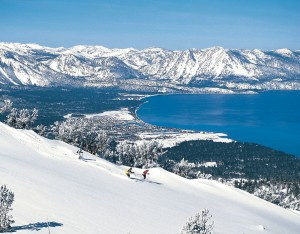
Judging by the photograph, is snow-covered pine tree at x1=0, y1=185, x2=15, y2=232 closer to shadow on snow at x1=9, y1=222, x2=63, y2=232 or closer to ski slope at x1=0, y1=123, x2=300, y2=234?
shadow on snow at x1=9, y1=222, x2=63, y2=232

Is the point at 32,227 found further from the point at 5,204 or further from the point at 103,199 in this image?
the point at 103,199

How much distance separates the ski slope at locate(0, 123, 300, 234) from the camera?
102 ft

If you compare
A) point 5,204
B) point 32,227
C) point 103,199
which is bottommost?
point 103,199

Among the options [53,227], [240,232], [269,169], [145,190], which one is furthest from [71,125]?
[269,169]

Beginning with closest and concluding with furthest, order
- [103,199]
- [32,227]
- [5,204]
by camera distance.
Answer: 1. [5,204]
2. [32,227]
3. [103,199]

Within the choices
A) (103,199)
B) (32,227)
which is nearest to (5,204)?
(32,227)

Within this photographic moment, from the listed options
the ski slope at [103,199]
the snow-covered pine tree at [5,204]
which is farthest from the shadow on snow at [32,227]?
the snow-covered pine tree at [5,204]

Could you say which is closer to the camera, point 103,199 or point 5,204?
point 5,204

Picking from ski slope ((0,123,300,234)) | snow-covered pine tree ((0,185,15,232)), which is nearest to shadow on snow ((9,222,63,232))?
ski slope ((0,123,300,234))

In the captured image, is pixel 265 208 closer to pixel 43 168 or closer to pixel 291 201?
pixel 43 168

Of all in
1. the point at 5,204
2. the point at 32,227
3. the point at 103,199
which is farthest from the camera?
the point at 103,199

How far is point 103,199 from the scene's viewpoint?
39.0 meters

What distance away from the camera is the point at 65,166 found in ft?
170

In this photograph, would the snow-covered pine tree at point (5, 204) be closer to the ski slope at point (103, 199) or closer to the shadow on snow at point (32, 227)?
the shadow on snow at point (32, 227)
